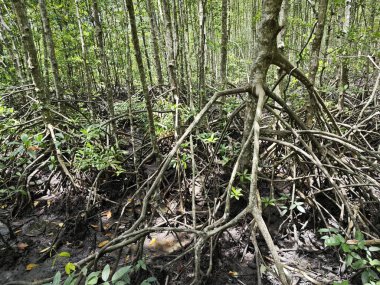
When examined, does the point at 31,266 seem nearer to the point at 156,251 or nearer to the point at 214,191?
the point at 156,251

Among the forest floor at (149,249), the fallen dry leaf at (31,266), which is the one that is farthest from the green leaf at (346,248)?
the fallen dry leaf at (31,266)

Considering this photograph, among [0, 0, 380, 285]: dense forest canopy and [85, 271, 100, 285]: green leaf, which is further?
[0, 0, 380, 285]: dense forest canopy

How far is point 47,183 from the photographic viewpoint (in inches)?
140

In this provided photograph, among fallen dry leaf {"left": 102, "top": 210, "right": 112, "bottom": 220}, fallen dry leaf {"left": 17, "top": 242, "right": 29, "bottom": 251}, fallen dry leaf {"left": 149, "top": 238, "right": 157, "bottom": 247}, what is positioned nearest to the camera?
fallen dry leaf {"left": 17, "top": 242, "right": 29, "bottom": 251}

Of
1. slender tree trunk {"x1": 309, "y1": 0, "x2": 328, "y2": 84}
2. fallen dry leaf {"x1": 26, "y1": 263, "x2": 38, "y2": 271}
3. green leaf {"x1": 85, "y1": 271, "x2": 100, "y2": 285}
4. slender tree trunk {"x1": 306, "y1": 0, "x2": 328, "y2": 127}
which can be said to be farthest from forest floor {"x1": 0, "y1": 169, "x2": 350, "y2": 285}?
slender tree trunk {"x1": 309, "y1": 0, "x2": 328, "y2": 84}

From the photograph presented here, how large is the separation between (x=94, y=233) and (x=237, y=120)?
2675 millimetres

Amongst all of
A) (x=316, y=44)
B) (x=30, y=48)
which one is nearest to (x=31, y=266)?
(x=30, y=48)

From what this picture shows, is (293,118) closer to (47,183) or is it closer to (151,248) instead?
(151,248)

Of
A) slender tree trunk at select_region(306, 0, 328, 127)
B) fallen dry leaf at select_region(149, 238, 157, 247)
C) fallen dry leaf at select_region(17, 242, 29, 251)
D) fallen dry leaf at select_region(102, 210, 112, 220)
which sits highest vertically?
slender tree trunk at select_region(306, 0, 328, 127)

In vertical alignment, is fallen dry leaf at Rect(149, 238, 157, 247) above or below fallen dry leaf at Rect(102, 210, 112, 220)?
below

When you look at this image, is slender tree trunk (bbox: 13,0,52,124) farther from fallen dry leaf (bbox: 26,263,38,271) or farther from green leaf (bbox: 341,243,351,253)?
green leaf (bbox: 341,243,351,253)

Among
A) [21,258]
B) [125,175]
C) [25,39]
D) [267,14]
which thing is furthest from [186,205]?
[25,39]

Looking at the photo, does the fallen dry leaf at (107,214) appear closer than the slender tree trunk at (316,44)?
No

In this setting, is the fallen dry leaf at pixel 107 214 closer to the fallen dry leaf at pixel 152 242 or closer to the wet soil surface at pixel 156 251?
the wet soil surface at pixel 156 251
